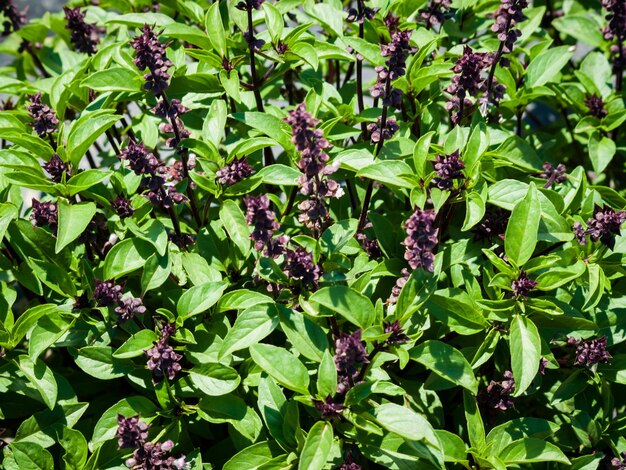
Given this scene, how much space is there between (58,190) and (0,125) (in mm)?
654

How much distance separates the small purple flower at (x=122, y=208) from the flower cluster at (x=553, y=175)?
1.88m

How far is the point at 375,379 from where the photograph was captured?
9.04ft

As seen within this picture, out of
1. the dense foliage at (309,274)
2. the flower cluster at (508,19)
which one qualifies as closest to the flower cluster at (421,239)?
the dense foliage at (309,274)

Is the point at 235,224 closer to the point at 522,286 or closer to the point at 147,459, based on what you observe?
the point at 147,459

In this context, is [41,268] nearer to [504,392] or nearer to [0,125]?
[0,125]

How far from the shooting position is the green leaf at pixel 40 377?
2762mm

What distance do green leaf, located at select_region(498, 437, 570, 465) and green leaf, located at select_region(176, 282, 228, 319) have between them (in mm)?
1297

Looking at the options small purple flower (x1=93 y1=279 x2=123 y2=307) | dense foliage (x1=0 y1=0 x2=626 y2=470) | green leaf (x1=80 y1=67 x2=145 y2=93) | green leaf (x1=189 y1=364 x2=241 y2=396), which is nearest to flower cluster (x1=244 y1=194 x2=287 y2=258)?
dense foliage (x1=0 y1=0 x2=626 y2=470)

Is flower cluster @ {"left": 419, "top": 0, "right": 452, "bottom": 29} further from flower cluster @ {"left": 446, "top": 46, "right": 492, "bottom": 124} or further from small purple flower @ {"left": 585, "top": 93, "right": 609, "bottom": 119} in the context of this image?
small purple flower @ {"left": 585, "top": 93, "right": 609, "bottom": 119}

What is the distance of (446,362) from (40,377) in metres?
1.62

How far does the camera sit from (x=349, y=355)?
2.41 metres

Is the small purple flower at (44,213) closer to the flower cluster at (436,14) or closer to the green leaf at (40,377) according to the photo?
the green leaf at (40,377)

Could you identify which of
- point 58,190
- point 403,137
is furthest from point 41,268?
point 403,137

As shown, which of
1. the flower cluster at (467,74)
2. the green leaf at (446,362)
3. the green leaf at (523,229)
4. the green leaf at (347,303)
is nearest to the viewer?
the green leaf at (347,303)
